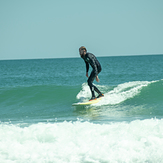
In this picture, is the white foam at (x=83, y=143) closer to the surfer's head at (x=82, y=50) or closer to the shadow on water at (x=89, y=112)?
the shadow on water at (x=89, y=112)

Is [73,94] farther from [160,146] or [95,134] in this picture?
[160,146]

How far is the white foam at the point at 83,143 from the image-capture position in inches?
169

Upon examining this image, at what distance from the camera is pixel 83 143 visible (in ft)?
15.5

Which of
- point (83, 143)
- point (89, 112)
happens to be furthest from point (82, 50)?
point (83, 143)

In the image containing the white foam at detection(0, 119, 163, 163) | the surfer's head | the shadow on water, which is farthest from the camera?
the surfer's head

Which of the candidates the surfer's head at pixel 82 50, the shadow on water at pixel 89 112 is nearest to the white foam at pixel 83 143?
the shadow on water at pixel 89 112

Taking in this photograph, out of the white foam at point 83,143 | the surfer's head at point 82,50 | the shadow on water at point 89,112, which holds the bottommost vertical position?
the shadow on water at point 89,112

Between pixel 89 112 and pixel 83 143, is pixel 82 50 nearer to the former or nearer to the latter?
pixel 89 112

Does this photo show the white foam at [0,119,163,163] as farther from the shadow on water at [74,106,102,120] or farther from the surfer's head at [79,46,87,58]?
the surfer's head at [79,46,87,58]

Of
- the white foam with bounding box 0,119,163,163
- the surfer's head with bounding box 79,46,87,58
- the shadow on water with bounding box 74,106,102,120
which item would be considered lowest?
the shadow on water with bounding box 74,106,102,120

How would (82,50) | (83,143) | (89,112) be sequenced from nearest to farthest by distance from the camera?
(83,143), (89,112), (82,50)

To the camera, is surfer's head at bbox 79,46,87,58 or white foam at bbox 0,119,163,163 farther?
surfer's head at bbox 79,46,87,58

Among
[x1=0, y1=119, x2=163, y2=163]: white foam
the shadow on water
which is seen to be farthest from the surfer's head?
[x1=0, y1=119, x2=163, y2=163]: white foam

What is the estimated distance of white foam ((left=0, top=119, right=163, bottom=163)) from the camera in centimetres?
429
